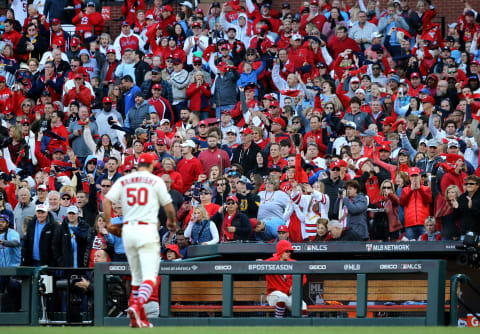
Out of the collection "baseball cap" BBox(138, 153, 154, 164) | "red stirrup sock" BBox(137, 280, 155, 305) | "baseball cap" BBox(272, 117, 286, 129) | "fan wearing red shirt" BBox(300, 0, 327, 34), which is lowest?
"red stirrup sock" BBox(137, 280, 155, 305)

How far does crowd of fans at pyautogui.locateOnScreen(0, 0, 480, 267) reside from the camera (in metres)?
15.4

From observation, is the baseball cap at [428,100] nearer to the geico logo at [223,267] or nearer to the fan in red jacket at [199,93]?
the fan in red jacket at [199,93]

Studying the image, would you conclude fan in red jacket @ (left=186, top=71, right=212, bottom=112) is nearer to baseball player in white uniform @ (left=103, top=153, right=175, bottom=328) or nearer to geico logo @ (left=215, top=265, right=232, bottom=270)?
geico logo @ (left=215, top=265, right=232, bottom=270)

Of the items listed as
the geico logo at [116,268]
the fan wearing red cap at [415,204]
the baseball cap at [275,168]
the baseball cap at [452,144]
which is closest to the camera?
the geico logo at [116,268]

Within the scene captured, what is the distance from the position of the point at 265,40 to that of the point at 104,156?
5347 mm

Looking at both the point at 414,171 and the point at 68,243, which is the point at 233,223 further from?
the point at 414,171

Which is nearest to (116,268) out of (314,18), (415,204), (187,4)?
(415,204)

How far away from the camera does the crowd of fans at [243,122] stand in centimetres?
1541

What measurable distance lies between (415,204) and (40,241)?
578 cm

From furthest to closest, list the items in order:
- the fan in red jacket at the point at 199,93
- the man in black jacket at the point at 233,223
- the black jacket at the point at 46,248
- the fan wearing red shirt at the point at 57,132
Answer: the fan in red jacket at the point at 199,93
the fan wearing red shirt at the point at 57,132
the black jacket at the point at 46,248
the man in black jacket at the point at 233,223

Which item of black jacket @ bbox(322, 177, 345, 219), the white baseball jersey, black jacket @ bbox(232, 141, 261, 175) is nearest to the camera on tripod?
black jacket @ bbox(322, 177, 345, 219)

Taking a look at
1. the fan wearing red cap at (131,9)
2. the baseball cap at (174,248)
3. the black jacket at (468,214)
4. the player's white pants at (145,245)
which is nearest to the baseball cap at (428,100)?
the black jacket at (468,214)

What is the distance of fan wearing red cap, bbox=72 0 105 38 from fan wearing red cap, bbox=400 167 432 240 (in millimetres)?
12026

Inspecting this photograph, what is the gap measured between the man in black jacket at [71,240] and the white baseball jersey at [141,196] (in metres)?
4.99
